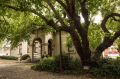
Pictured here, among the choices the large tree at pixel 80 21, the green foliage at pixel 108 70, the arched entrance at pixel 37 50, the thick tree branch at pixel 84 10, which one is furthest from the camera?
the arched entrance at pixel 37 50

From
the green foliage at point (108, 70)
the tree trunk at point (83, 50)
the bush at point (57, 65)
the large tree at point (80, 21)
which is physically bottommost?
the green foliage at point (108, 70)

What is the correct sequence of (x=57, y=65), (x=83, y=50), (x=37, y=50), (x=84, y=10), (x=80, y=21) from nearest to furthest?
(x=84, y=10), (x=80, y=21), (x=83, y=50), (x=57, y=65), (x=37, y=50)

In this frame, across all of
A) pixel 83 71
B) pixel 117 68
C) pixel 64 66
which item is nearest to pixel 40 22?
pixel 64 66

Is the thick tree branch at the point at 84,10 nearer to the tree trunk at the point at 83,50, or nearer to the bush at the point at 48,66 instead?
the tree trunk at the point at 83,50

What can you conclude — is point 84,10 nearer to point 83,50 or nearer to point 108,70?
point 83,50

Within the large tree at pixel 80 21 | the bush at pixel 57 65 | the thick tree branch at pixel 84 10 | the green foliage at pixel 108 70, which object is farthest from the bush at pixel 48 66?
the thick tree branch at pixel 84 10

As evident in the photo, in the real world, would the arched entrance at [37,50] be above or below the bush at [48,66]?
above

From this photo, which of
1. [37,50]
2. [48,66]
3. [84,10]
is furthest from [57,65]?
[37,50]

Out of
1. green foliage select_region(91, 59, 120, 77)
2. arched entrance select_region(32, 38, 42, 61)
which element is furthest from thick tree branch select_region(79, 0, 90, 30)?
arched entrance select_region(32, 38, 42, 61)

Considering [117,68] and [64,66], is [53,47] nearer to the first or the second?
[64,66]

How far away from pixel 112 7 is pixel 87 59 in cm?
500

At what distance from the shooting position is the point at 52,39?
32.4 m

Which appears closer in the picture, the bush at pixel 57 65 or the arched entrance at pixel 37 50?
the bush at pixel 57 65

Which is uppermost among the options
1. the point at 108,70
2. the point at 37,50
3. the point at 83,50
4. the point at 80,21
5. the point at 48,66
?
the point at 80,21
